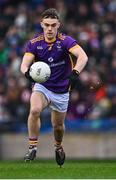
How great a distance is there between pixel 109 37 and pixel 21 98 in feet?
9.88

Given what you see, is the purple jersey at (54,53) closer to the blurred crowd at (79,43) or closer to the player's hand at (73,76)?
the player's hand at (73,76)

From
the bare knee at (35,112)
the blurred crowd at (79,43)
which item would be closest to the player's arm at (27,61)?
the bare knee at (35,112)

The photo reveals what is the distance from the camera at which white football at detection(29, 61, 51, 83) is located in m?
→ 14.0

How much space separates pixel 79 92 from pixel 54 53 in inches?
317

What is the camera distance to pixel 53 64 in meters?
14.5

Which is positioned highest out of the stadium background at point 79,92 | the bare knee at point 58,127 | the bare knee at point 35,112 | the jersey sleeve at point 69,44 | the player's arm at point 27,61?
the jersey sleeve at point 69,44

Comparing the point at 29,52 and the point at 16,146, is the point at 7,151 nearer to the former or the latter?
the point at 16,146

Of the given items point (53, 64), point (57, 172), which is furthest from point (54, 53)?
point (57, 172)

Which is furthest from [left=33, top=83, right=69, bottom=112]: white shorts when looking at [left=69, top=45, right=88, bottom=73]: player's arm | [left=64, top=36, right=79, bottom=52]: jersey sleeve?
[left=64, top=36, right=79, bottom=52]: jersey sleeve

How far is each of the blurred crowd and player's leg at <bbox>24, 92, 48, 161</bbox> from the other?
5.89 m

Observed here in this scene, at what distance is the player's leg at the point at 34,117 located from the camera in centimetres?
1406

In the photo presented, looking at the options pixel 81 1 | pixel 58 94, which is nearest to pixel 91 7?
pixel 81 1

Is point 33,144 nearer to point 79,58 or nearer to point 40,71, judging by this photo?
point 40,71

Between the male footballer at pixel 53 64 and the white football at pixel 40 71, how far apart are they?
191 mm
